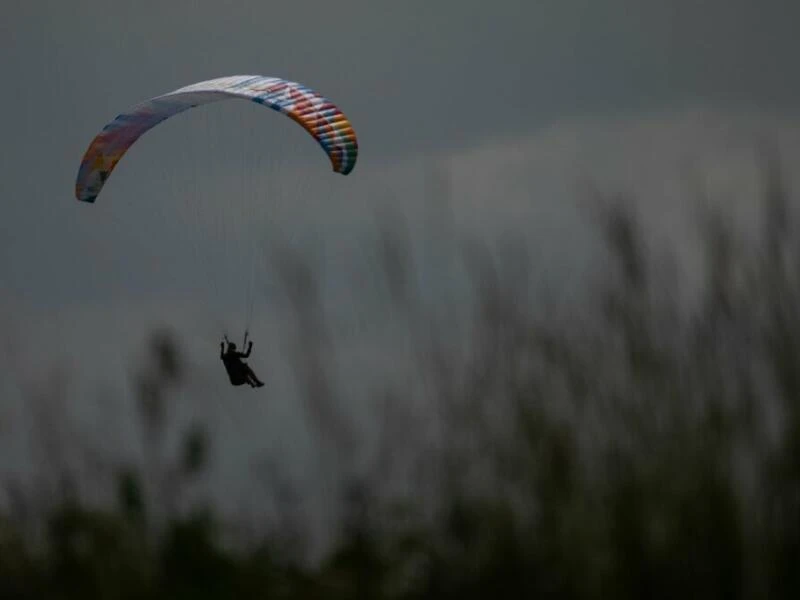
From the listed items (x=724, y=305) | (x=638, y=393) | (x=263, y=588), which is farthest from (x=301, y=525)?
(x=724, y=305)

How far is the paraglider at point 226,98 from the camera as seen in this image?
22200mm

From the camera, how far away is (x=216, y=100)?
2352cm

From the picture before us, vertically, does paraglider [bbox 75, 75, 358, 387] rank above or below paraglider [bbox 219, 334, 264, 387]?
above

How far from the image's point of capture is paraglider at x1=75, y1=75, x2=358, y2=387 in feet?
72.8

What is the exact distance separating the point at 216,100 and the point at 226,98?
56 centimetres

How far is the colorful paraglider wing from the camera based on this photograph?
22.2 meters

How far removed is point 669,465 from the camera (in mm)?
4328

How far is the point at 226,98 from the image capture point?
23.0 metres

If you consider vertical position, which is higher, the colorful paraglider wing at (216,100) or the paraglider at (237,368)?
the colorful paraglider wing at (216,100)

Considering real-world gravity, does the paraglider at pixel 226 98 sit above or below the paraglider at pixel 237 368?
above

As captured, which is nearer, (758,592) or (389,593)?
(758,592)

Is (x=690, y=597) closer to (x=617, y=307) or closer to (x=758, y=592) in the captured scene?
(x=758, y=592)

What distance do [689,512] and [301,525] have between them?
108 cm

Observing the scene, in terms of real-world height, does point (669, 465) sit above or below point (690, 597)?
above
